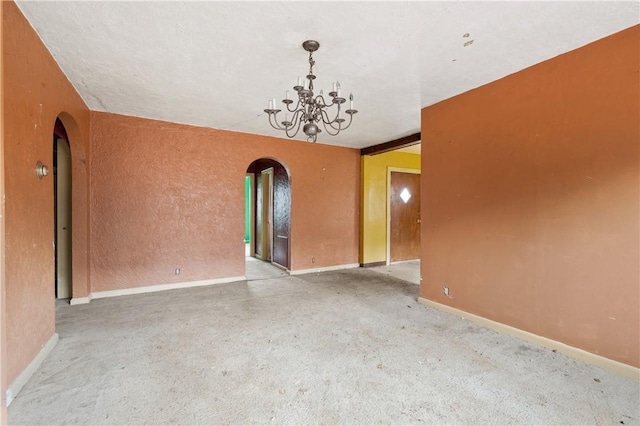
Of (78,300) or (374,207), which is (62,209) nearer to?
(78,300)

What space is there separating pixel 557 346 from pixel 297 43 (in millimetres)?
3270

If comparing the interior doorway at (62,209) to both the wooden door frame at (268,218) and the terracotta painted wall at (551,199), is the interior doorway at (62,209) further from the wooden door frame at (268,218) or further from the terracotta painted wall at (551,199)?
the terracotta painted wall at (551,199)

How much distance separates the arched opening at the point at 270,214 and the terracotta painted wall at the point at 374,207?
1.57 meters

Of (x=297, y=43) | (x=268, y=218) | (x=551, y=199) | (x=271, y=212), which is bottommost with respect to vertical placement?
(x=268, y=218)

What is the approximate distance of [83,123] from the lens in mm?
3650

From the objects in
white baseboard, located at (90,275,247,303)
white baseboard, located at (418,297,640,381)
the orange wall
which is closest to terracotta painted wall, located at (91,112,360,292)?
white baseboard, located at (90,275,247,303)

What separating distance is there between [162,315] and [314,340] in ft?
5.86

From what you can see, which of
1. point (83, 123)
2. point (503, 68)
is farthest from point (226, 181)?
point (503, 68)

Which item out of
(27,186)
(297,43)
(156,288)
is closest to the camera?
(27,186)

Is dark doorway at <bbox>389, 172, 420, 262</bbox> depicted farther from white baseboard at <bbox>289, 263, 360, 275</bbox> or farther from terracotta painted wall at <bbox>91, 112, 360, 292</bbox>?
terracotta painted wall at <bbox>91, 112, 360, 292</bbox>

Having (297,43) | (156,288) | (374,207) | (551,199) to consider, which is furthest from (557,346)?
(156,288)

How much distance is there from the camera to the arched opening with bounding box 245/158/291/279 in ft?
18.9

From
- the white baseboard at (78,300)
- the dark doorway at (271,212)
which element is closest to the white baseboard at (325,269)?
the dark doorway at (271,212)

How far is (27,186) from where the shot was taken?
215 cm
